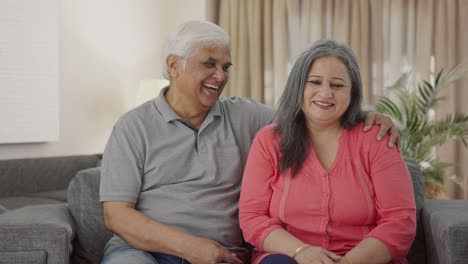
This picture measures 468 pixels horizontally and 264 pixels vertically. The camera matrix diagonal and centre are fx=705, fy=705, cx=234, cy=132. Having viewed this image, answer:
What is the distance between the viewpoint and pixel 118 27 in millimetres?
5590

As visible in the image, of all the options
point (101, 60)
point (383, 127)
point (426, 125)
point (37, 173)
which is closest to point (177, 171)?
point (383, 127)

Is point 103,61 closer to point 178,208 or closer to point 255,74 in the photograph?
point 255,74

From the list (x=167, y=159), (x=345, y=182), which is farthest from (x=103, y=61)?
(x=345, y=182)

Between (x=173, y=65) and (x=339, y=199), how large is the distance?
779 mm

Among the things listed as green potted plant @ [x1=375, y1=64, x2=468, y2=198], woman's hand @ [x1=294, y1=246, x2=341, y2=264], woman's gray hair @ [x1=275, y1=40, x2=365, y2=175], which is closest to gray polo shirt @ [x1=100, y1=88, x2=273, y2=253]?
woman's gray hair @ [x1=275, y1=40, x2=365, y2=175]

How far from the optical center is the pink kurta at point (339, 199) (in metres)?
2.08

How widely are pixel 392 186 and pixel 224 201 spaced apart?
55cm

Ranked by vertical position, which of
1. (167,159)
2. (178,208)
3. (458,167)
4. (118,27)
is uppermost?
(118,27)

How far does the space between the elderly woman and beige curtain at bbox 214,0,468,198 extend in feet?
11.2

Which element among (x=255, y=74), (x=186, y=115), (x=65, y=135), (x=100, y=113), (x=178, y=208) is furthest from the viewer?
(x=255, y=74)

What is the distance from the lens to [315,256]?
1.99 meters

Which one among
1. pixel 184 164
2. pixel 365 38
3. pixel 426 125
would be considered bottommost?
pixel 426 125

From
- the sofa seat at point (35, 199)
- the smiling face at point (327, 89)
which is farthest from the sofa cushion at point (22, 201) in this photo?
the smiling face at point (327, 89)

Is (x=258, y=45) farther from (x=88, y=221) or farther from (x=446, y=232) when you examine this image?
(x=446, y=232)
